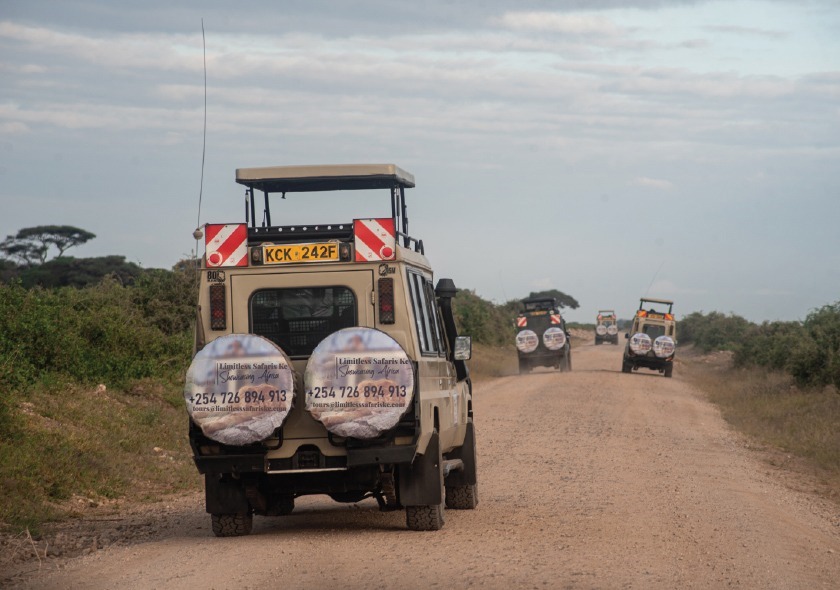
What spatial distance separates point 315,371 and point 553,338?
31092 millimetres

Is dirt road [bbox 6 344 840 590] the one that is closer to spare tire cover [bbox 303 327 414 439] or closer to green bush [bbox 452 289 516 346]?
spare tire cover [bbox 303 327 414 439]

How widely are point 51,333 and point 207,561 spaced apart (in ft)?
30.8

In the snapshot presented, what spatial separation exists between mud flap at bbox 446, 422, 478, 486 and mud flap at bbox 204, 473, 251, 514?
8.29ft

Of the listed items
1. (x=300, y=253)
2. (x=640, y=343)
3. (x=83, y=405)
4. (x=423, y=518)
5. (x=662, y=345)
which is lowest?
(x=423, y=518)

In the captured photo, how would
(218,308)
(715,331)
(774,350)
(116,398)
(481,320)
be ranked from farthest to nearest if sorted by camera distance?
(715,331)
(481,320)
(774,350)
(116,398)
(218,308)

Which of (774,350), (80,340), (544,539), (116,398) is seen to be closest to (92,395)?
(116,398)

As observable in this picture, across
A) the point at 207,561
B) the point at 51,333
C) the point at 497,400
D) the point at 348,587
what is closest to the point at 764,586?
the point at 348,587

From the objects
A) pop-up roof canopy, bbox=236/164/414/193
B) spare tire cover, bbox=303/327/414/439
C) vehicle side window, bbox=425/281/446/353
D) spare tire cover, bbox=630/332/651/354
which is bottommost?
spare tire cover, bbox=630/332/651/354

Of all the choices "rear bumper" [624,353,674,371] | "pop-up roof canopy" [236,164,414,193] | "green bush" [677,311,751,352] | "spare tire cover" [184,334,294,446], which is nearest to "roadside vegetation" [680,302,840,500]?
"rear bumper" [624,353,674,371]

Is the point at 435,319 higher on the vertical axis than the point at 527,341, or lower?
higher

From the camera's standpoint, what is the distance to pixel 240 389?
8.23 metres

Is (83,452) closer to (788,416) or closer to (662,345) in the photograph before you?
(788,416)

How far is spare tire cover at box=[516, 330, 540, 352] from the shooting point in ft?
127

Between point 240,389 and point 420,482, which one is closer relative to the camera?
point 240,389
